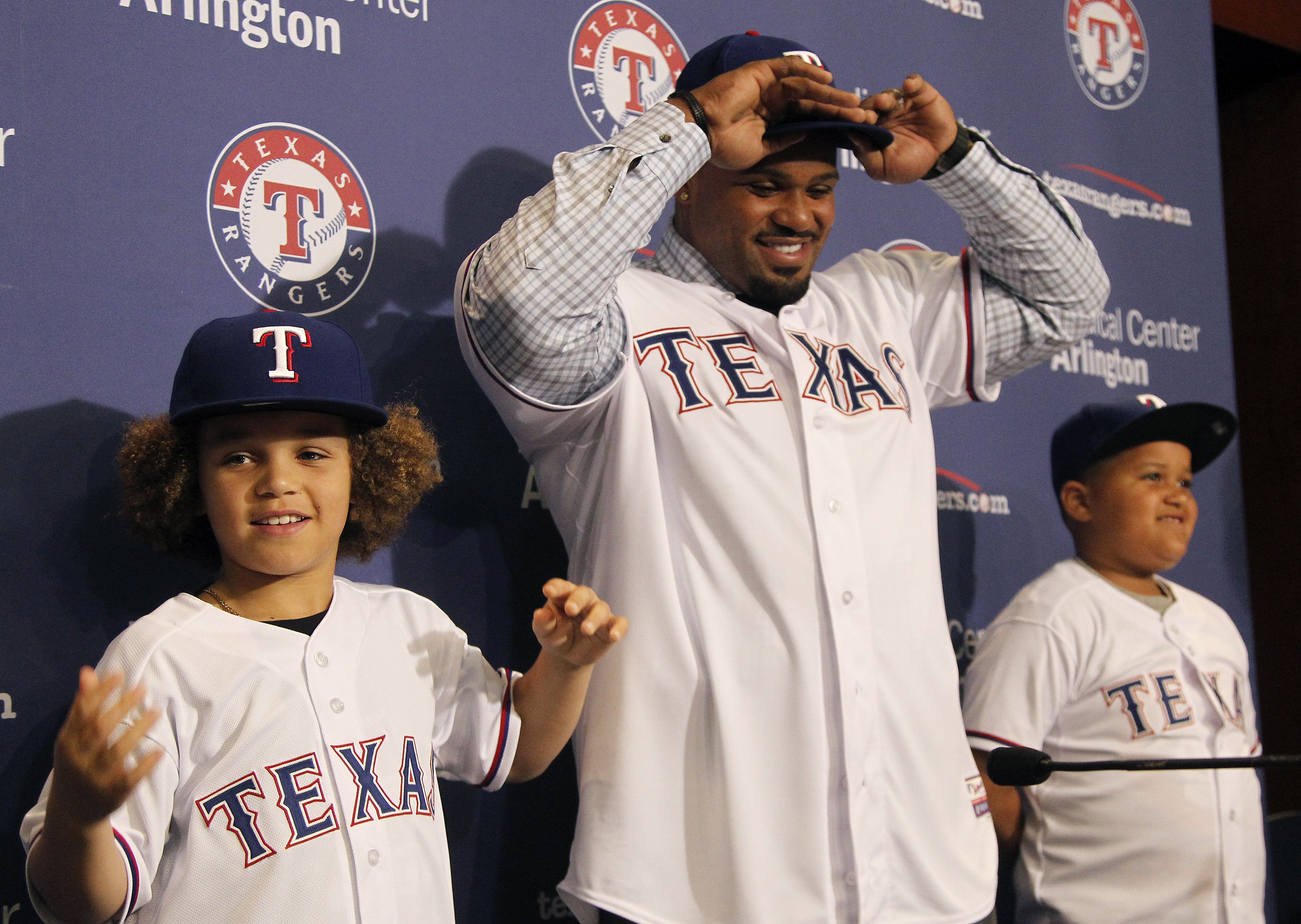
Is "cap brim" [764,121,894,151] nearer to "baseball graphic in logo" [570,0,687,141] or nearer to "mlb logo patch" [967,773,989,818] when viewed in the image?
"baseball graphic in logo" [570,0,687,141]

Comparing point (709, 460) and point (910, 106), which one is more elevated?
point (910, 106)

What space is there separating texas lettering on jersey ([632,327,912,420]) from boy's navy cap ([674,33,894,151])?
0.28m

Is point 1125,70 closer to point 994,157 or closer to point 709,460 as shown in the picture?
point 994,157

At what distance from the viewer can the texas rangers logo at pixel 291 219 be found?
5.32 ft

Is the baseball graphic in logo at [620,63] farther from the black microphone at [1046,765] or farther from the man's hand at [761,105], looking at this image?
the black microphone at [1046,765]

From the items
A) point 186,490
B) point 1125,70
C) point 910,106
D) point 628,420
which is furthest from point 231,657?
point 1125,70

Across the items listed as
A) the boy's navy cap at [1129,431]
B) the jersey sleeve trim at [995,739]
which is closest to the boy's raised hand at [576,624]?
the jersey sleeve trim at [995,739]

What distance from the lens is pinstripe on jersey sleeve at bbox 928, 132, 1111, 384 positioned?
1748mm

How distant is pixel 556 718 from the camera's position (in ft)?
4.72

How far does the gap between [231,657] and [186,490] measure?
22cm

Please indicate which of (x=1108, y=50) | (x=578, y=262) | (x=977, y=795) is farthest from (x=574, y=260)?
(x=1108, y=50)

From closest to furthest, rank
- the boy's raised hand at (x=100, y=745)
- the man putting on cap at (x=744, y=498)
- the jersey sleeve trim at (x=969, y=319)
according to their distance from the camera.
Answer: the boy's raised hand at (x=100, y=745) → the man putting on cap at (x=744, y=498) → the jersey sleeve trim at (x=969, y=319)

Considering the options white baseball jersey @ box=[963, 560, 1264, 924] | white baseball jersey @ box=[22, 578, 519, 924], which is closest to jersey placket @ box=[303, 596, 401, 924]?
white baseball jersey @ box=[22, 578, 519, 924]

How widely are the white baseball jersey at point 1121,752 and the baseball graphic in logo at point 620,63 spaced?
1.05 metres
